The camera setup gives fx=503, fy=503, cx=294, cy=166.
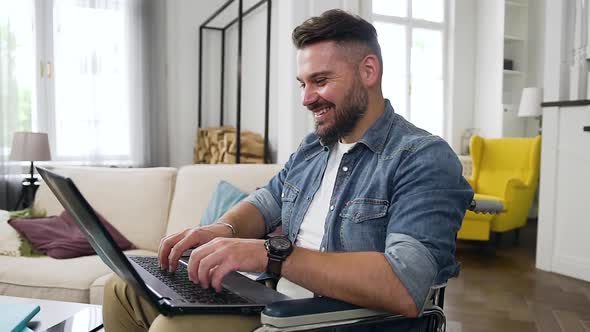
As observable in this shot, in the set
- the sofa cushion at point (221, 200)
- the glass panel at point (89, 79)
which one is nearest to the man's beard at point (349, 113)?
the sofa cushion at point (221, 200)

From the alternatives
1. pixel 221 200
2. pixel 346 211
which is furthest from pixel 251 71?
pixel 346 211

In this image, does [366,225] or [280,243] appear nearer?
[280,243]

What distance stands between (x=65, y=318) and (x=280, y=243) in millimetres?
898

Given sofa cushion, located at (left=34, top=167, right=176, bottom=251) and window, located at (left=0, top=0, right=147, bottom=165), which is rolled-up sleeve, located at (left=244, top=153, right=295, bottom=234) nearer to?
sofa cushion, located at (left=34, top=167, right=176, bottom=251)

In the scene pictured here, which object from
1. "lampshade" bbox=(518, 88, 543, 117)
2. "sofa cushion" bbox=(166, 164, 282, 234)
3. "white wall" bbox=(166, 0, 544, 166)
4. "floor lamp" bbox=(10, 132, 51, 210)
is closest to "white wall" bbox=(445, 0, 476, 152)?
"white wall" bbox=(166, 0, 544, 166)

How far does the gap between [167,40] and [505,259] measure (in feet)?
12.1

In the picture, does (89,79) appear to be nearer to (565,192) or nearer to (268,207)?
(268,207)

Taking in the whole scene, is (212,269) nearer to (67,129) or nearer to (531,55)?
(67,129)

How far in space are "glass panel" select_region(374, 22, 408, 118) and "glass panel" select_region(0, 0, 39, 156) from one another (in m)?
3.54

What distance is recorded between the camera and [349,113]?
121 centimetres

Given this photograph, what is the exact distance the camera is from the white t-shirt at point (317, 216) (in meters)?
1.26

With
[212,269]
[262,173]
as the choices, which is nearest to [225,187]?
[262,173]

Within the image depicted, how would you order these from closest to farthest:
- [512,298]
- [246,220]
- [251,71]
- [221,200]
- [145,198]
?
1. [246,220]
2. [221,200]
3. [145,198]
4. [512,298]
5. [251,71]

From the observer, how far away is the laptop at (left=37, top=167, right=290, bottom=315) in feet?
2.77
